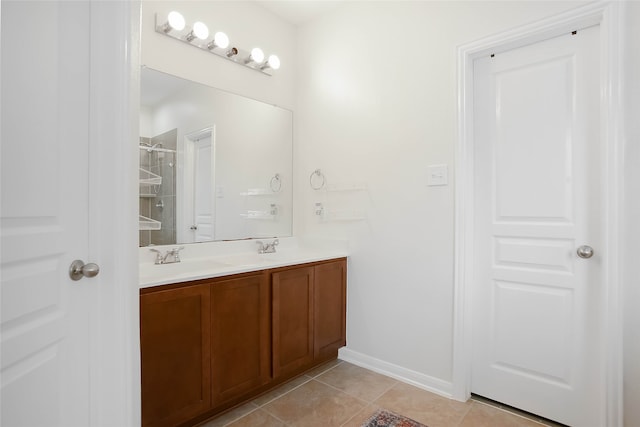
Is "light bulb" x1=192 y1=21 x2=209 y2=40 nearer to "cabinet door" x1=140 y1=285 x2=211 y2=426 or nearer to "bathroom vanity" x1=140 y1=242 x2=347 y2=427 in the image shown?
"bathroom vanity" x1=140 y1=242 x2=347 y2=427

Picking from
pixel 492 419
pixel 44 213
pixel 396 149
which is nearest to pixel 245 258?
pixel 396 149

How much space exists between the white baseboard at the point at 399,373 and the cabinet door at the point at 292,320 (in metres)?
0.39

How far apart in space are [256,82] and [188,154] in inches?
32.3

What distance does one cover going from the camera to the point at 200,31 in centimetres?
218

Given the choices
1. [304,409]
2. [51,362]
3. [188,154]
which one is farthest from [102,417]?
[188,154]

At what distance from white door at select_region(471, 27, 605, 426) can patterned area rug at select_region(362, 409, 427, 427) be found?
521 mm

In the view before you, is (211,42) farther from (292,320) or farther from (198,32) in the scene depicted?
(292,320)

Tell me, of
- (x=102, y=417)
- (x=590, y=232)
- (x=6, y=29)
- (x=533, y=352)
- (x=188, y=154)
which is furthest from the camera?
(x=188, y=154)

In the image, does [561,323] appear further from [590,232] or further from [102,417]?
[102,417]

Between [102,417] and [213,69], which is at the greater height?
[213,69]

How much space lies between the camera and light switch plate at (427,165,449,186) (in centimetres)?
208

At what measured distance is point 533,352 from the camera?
→ 1894mm

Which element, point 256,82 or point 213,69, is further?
point 256,82

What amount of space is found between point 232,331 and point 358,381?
95cm
